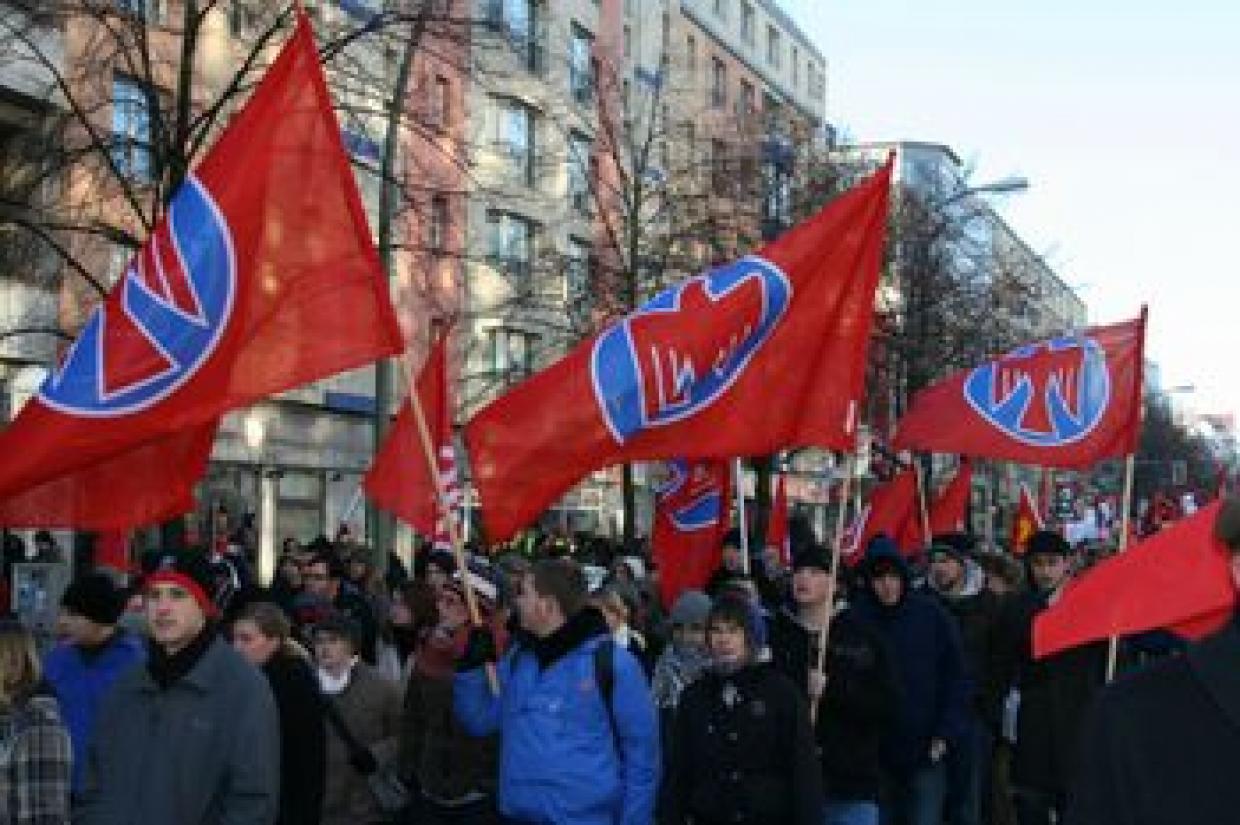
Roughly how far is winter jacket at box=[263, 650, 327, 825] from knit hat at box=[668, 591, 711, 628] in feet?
6.59

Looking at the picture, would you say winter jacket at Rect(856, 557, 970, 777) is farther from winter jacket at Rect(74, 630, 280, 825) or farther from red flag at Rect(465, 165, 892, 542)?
winter jacket at Rect(74, 630, 280, 825)

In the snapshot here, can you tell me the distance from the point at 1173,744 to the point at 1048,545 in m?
7.43

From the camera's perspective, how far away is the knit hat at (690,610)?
27.1ft

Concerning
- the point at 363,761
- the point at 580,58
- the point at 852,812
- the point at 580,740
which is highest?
the point at 580,58

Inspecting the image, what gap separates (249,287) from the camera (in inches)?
263

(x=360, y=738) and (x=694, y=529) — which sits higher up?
(x=694, y=529)

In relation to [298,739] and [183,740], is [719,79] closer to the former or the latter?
[298,739]

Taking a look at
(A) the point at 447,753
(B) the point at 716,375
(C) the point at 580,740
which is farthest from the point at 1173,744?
(B) the point at 716,375

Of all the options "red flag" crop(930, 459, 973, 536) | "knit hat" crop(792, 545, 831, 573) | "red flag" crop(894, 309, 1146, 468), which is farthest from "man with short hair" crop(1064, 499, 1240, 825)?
"red flag" crop(930, 459, 973, 536)

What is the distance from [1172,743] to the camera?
2.22m

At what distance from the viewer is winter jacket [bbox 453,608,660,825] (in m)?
6.18

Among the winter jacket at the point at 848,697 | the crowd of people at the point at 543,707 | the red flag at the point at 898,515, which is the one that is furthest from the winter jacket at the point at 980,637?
the red flag at the point at 898,515

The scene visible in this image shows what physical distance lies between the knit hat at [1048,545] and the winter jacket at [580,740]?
150 inches

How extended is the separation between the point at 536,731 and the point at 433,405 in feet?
21.6
